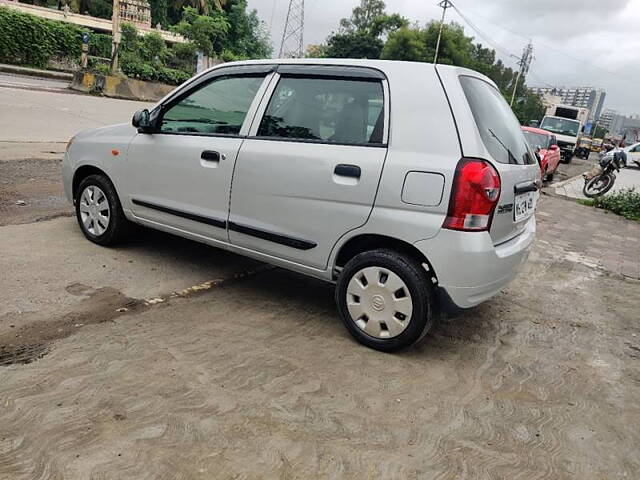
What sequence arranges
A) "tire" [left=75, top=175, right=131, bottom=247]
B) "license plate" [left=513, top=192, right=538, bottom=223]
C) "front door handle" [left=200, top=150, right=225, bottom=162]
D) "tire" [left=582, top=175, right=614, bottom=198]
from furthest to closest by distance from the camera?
1. "tire" [left=582, top=175, right=614, bottom=198]
2. "tire" [left=75, top=175, right=131, bottom=247]
3. "front door handle" [left=200, top=150, right=225, bottom=162]
4. "license plate" [left=513, top=192, right=538, bottom=223]

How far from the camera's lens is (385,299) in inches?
127

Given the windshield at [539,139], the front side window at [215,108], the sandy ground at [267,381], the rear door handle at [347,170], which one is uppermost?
the windshield at [539,139]

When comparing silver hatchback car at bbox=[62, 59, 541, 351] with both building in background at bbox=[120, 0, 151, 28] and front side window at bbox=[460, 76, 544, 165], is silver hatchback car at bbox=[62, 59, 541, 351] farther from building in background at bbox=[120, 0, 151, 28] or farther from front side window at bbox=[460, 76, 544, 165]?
building in background at bbox=[120, 0, 151, 28]

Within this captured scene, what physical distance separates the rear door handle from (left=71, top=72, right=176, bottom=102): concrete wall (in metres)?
21.1

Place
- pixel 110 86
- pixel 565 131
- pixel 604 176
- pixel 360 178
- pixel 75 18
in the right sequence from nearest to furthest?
1. pixel 360 178
2. pixel 604 176
3. pixel 110 86
4. pixel 565 131
5. pixel 75 18

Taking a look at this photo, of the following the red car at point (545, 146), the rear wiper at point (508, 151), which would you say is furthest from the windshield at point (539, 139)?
the rear wiper at point (508, 151)

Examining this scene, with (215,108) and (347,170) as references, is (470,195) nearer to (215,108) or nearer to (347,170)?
(347,170)

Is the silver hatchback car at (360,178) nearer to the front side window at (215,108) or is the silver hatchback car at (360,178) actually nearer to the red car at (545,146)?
the front side window at (215,108)

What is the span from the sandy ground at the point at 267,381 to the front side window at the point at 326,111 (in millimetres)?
1296

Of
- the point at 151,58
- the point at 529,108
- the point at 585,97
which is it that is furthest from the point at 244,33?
the point at 585,97

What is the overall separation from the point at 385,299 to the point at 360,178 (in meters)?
0.75

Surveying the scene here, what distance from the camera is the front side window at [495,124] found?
3.17 meters

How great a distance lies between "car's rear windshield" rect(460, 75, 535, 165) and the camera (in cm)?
317

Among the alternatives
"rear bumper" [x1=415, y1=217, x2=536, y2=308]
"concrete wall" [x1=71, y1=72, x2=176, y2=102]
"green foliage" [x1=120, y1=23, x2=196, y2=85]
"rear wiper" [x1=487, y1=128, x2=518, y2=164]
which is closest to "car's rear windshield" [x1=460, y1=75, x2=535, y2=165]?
"rear wiper" [x1=487, y1=128, x2=518, y2=164]
